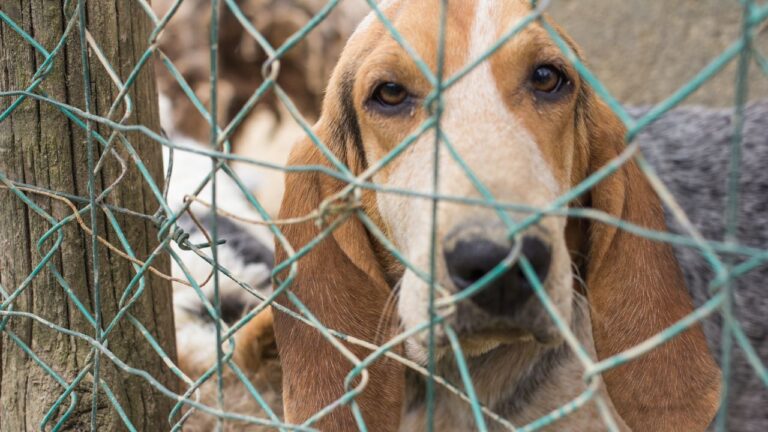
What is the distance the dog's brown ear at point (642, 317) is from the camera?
2.23 meters

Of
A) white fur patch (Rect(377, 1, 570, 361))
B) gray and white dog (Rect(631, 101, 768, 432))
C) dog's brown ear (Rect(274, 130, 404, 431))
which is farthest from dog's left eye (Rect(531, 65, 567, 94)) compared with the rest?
gray and white dog (Rect(631, 101, 768, 432))

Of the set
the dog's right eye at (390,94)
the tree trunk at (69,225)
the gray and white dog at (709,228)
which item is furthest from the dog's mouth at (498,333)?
the gray and white dog at (709,228)

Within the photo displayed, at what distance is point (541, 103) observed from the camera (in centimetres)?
211

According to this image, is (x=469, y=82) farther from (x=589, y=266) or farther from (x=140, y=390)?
(x=140, y=390)

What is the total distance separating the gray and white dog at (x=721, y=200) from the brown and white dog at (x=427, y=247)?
2.69ft

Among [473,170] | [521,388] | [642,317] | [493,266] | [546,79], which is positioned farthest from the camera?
[521,388]

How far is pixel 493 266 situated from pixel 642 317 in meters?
1.04

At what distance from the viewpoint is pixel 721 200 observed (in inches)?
147

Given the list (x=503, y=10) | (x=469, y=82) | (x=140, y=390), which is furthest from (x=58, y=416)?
(x=503, y=10)

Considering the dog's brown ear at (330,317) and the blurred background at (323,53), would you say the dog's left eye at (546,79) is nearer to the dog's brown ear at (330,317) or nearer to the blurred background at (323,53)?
the dog's brown ear at (330,317)

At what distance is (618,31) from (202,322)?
3.40 metres

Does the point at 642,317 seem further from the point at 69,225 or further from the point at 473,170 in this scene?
the point at 69,225

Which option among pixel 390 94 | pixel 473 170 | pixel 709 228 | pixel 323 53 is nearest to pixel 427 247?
pixel 473 170

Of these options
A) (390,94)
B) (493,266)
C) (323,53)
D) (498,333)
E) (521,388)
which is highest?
(323,53)
